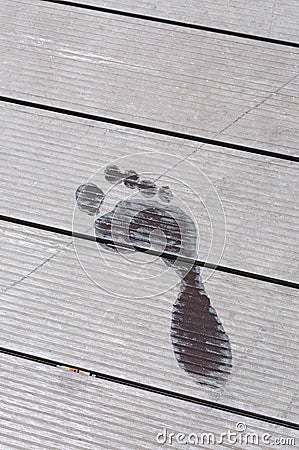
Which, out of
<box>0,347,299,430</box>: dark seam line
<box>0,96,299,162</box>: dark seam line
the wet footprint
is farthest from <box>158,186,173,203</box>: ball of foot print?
<box>0,347,299,430</box>: dark seam line

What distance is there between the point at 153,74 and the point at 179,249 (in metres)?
0.35

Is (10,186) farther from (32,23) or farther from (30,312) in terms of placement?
(32,23)

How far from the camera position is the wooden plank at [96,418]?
94cm

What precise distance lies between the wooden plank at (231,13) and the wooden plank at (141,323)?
0.49 metres

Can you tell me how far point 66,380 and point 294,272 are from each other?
40cm

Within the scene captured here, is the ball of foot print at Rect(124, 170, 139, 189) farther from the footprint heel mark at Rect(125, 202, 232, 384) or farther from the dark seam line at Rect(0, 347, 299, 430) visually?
the dark seam line at Rect(0, 347, 299, 430)

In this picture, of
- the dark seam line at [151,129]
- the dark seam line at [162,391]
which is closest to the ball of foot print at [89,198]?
the dark seam line at [151,129]

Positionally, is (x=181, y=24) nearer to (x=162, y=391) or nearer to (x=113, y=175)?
(x=113, y=175)

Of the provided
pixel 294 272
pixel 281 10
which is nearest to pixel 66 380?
pixel 294 272

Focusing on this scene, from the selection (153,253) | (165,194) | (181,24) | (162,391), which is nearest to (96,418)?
(162,391)

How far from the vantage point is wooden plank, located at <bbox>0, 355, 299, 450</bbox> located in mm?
939

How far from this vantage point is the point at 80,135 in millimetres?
1117

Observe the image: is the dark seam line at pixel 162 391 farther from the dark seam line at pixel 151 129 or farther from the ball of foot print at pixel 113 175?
the dark seam line at pixel 151 129

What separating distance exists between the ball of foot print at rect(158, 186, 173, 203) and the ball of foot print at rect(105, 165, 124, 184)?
7cm
